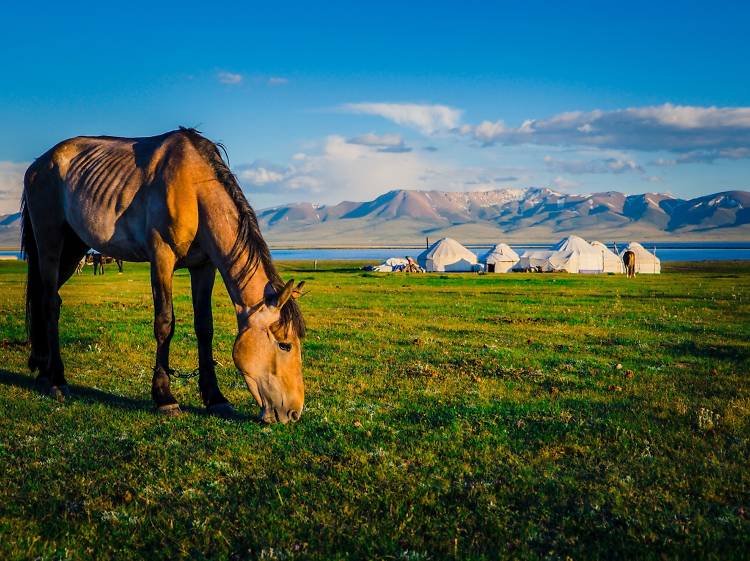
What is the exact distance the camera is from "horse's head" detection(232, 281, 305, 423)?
26.2 ft

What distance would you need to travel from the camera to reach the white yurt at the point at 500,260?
94.2 m

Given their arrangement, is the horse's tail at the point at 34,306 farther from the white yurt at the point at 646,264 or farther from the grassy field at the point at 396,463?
the white yurt at the point at 646,264

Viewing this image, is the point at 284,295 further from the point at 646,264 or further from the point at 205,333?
the point at 646,264

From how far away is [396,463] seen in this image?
696 centimetres

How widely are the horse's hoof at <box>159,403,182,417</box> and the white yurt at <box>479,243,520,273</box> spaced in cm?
8728

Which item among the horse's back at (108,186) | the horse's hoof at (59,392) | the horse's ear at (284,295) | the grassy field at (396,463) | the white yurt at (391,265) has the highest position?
the horse's back at (108,186)

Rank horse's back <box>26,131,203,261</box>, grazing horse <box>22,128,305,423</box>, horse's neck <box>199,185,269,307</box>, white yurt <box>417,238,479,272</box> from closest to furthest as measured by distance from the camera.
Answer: grazing horse <box>22,128,305,423</box>
horse's neck <box>199,185,269,307</box>
horse's back <box>26,131,203,261</box>
white yurt <box>417,238,479,272</box>

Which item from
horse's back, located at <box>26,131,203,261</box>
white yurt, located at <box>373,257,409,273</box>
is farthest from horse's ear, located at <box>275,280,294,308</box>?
white yurt, located at <box>373,257,409,273</box>

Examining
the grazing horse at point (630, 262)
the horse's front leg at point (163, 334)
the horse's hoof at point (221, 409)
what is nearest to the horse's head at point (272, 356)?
the horse's hoof at point (221, 409)

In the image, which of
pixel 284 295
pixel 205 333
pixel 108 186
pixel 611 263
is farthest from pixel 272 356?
pixel 611 263

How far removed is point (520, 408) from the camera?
9.38 meters

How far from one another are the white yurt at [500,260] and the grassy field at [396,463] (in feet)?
264

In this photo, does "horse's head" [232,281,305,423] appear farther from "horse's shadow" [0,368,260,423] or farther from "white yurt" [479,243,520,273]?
"white yurt" [479,243,520,273]

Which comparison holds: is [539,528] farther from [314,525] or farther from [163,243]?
[163,243]
